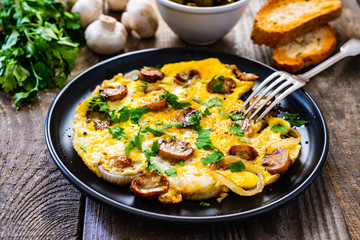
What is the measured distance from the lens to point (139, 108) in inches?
145

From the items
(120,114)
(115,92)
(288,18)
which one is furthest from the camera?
(288,18)

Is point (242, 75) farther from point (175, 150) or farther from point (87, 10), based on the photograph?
point (87, 10)

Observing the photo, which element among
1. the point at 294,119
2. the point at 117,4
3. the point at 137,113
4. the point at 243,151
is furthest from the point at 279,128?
the point at 117,4

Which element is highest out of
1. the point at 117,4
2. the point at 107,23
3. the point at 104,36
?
the point at 107,23

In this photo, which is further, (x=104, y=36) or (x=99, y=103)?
(x=104, y=36)

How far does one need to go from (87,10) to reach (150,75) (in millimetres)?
1970

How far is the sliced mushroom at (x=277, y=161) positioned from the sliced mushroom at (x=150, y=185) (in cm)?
84

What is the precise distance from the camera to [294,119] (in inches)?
153

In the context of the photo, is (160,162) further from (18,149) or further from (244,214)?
(18,149)

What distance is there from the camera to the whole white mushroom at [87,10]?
5465 mm

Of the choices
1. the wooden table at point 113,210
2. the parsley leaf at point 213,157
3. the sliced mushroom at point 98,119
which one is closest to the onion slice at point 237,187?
the parsley leaf at point 213,157

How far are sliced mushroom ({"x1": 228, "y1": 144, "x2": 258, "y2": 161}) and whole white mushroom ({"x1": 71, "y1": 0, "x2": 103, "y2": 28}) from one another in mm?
3222

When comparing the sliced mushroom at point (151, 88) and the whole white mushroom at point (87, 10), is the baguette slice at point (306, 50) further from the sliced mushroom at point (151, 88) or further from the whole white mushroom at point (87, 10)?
the whole white mushroom at point (87, 10)

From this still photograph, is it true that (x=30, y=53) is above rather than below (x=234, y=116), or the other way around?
below
